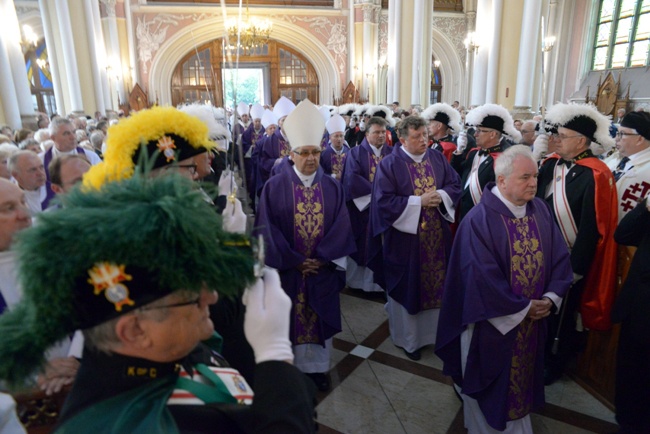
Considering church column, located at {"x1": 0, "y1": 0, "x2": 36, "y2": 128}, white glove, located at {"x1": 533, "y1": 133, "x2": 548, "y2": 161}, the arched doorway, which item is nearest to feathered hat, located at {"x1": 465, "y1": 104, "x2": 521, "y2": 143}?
white glove, located at {"x1": 533, "y1": 133, "x2": 548, "y2": 161}

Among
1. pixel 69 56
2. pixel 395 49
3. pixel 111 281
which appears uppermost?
pixel 395 49

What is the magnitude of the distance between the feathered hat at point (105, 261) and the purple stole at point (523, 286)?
211 centimetres

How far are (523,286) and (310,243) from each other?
1.58 m

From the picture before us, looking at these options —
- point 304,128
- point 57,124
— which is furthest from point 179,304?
point 57,124

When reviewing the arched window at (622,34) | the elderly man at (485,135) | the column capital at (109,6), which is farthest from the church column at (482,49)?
the column capital at (109,6)

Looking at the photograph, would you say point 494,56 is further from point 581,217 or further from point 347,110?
point 581,217

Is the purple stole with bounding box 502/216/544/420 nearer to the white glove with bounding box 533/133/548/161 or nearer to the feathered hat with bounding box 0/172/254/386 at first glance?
the white glove with bounding box 533/133/548/161

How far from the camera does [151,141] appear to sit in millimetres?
2145

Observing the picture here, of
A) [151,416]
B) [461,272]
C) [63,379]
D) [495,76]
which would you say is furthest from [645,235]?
[495,76]

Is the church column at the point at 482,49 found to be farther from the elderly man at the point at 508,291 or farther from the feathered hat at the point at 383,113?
the elderly man at the point at 508,291

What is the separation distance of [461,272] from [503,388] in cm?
74

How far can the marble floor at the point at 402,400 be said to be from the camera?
2.94 metres

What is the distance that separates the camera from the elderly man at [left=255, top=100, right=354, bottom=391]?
10.9ft

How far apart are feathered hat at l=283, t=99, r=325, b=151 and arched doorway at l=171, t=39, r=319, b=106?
63.1ft
